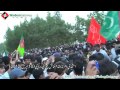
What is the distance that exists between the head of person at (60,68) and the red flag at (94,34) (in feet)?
2.24

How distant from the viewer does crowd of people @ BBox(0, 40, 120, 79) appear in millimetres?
6238

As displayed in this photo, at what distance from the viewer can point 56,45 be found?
6.45 m

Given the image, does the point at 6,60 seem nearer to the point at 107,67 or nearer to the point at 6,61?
the point at 6,61

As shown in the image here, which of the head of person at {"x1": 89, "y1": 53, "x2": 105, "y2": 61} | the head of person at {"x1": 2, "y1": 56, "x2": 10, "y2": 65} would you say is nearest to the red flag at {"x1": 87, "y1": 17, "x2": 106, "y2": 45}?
the head of person at {"x1": 89, "y1": 53, "x2": 105, "y2": 61}

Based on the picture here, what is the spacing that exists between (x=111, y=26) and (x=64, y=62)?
3.69 feet

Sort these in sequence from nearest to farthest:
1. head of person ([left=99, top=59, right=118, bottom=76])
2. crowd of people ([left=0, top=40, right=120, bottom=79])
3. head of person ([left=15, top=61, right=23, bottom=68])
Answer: head of person ([left=99, top=59, right=118, bottom=76])
crowd of people ([left=0, top=40, right=120, bottom=79])
head of person ([left=15, top=61, right=23, bottom=68])

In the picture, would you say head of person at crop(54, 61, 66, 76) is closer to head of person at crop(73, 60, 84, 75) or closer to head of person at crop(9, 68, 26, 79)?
head of person at crop(73, 60, 84, 75)

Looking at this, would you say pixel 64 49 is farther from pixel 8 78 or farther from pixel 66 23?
pixel 8 78

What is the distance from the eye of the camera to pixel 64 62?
20.8 ft

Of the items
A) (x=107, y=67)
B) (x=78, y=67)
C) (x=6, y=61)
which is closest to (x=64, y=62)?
(x=78, y=67)

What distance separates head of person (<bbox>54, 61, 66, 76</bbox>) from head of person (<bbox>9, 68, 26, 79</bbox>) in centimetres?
62

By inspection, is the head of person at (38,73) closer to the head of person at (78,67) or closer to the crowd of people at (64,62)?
the crowd of people at (64,62)

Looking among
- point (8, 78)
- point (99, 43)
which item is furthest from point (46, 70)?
point (99, 43)
